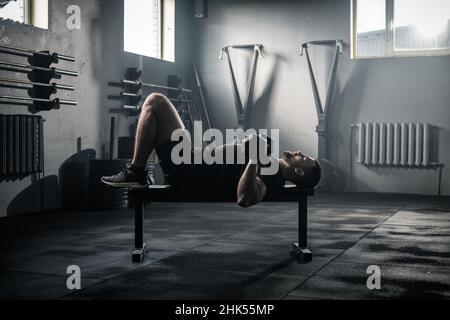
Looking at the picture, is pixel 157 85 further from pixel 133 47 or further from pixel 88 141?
pixel 88 141

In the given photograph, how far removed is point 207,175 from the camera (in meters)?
2.97

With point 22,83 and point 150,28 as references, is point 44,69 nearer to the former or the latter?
point 22,83

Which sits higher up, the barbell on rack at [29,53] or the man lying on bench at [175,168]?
the barbell on rack at [29,53]

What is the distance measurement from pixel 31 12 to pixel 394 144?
431 centimetres

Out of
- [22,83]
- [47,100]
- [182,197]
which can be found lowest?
[182,197]

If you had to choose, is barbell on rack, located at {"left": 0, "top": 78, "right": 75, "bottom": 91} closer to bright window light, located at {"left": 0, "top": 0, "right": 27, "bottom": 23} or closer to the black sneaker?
bright window light, located at {"left": 0, "top": 0, "right": 27, "bottom": 23}

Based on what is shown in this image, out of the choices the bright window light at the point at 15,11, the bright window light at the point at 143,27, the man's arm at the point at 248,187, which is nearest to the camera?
the man's arm at the point at 248,187

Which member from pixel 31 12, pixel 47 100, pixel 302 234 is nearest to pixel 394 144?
pixel 302 234

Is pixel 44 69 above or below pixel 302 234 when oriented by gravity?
above

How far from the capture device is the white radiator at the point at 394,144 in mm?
6406

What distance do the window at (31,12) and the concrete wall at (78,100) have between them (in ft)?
0.21

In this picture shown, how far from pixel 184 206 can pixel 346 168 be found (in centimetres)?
240

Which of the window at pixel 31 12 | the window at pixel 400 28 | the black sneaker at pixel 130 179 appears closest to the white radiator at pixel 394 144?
the window at pixel 400 28

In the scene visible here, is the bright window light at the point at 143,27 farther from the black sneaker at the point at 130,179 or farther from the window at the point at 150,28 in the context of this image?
the black sneaker at the point at 130,179
